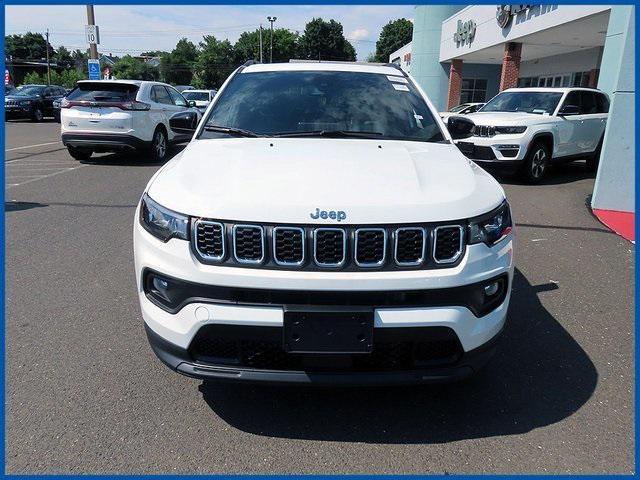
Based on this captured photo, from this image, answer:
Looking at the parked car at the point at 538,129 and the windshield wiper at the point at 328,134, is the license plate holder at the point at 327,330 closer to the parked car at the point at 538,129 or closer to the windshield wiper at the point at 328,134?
the windshield wiper at the point at 328,134

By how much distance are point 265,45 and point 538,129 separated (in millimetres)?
90461

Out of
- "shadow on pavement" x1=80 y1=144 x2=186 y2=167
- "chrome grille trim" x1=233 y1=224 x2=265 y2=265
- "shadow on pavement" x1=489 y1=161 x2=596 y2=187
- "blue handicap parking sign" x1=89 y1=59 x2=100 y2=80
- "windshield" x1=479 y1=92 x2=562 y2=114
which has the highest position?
"blue handicap parking sign" x1=89 y1=59 x2=100 y2=80

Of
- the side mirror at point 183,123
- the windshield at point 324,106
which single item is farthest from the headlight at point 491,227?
the side mirror at point 183,123

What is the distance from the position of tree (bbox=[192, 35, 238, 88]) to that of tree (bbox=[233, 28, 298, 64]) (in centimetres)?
193

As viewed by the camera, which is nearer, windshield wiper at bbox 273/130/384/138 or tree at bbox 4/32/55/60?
windshield wiper at bbox 273/130/384/138

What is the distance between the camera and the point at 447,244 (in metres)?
2.36

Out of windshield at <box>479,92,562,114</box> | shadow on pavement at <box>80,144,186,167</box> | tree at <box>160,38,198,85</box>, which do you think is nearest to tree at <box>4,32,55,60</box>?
tree at <box>160,38,198,85</box>

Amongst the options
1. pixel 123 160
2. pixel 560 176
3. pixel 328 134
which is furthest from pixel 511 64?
pixel 328 134

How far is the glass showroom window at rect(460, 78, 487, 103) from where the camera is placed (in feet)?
112

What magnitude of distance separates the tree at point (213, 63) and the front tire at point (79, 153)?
81430 millimetres

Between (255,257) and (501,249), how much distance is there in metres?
1.16

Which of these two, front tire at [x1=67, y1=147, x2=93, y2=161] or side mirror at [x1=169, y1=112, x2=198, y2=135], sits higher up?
side mirror at [x1=169, y1=112, x2=198, y2=135]

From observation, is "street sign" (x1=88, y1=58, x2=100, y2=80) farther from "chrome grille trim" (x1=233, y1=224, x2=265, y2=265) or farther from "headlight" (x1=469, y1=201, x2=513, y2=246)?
"headlight" (x1=469, y1=201, x2=513, y2=246)

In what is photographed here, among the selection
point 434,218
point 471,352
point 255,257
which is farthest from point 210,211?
point 471,352
